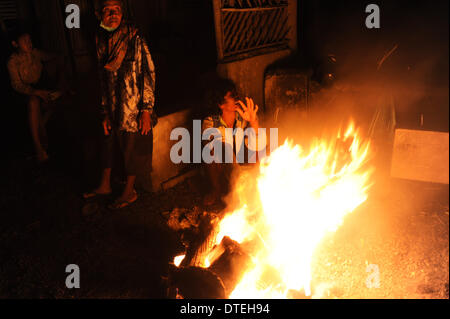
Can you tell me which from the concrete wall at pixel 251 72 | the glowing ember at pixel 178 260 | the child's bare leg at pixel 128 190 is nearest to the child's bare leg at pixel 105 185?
the child's bare leg at pixel 128 190

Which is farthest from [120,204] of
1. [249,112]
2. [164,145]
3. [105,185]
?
[249,112]

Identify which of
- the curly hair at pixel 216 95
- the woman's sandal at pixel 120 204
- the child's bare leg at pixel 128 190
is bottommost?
the woman's sandal at pixel 120 204

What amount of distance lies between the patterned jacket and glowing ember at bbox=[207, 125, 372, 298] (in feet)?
6.35

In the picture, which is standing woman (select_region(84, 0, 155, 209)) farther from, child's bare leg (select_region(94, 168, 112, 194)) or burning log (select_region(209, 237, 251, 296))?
burning log (select_region(209, 237, 251, 296))

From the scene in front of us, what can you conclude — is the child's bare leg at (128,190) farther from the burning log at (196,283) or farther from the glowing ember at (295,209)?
the burning log at (196,283)

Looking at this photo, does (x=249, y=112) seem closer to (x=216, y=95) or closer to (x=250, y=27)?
(x=216, y=95)

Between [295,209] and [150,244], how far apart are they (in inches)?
80.1

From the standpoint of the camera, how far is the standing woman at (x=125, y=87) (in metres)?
4.93

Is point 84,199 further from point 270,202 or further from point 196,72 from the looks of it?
point 196,72

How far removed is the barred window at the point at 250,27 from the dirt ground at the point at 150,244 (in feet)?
9.30

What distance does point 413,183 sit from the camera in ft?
20.2

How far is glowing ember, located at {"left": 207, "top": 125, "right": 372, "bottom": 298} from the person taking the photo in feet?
14.1

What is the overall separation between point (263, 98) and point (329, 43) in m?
2.12
